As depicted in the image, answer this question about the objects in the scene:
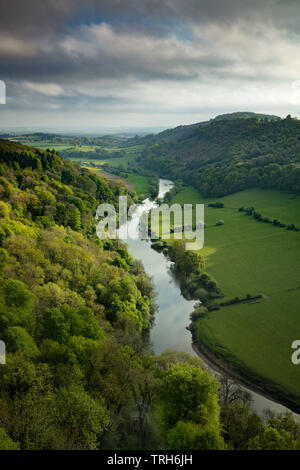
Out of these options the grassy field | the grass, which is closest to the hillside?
the grass

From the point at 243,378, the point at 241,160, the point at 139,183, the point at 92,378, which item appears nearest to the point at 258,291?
the point at 243,378

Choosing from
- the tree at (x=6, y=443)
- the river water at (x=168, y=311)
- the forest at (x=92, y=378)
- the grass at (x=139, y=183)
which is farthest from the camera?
the grass at (x=139, y=183)

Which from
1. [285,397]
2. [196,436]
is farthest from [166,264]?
[196,436]

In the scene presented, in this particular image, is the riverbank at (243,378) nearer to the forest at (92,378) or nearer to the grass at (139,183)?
the forest at (92,378)

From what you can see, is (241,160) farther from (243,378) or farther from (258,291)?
(243,378)

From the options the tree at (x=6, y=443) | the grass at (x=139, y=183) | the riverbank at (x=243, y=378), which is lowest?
the riverbank at (x=243, y=378)

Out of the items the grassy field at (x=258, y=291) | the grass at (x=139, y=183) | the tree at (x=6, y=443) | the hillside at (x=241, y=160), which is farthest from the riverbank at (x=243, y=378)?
the grass at (x=139, y=183)
